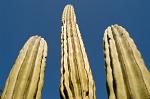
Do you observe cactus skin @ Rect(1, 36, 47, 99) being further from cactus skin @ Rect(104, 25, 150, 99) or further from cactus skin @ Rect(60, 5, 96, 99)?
cactus skin @ Rect(104, 25, 150, 99)

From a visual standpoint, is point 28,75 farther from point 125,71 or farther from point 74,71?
point 125,71

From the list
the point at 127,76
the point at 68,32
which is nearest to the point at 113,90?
the point at 127,76

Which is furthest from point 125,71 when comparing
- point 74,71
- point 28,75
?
point 28,75

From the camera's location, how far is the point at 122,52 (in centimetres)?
329

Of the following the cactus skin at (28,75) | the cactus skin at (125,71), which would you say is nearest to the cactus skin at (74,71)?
the cactus skin at (28,75)

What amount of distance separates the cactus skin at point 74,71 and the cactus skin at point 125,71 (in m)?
0.49

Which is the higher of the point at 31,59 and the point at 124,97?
the point at 31,59

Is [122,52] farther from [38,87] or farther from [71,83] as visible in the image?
[38,87]

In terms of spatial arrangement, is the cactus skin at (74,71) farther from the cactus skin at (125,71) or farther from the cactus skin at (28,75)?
the cactus skin at (125,71)

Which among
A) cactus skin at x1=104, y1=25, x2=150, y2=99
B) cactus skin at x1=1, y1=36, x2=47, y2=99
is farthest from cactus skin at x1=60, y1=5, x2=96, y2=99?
cactus skin at x1=104, y1=25, x2=150, y2=99

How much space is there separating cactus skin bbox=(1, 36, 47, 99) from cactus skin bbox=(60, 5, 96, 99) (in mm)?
308

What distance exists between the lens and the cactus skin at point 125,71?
2.66m

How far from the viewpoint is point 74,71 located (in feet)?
12.6

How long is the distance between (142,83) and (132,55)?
54 cm
